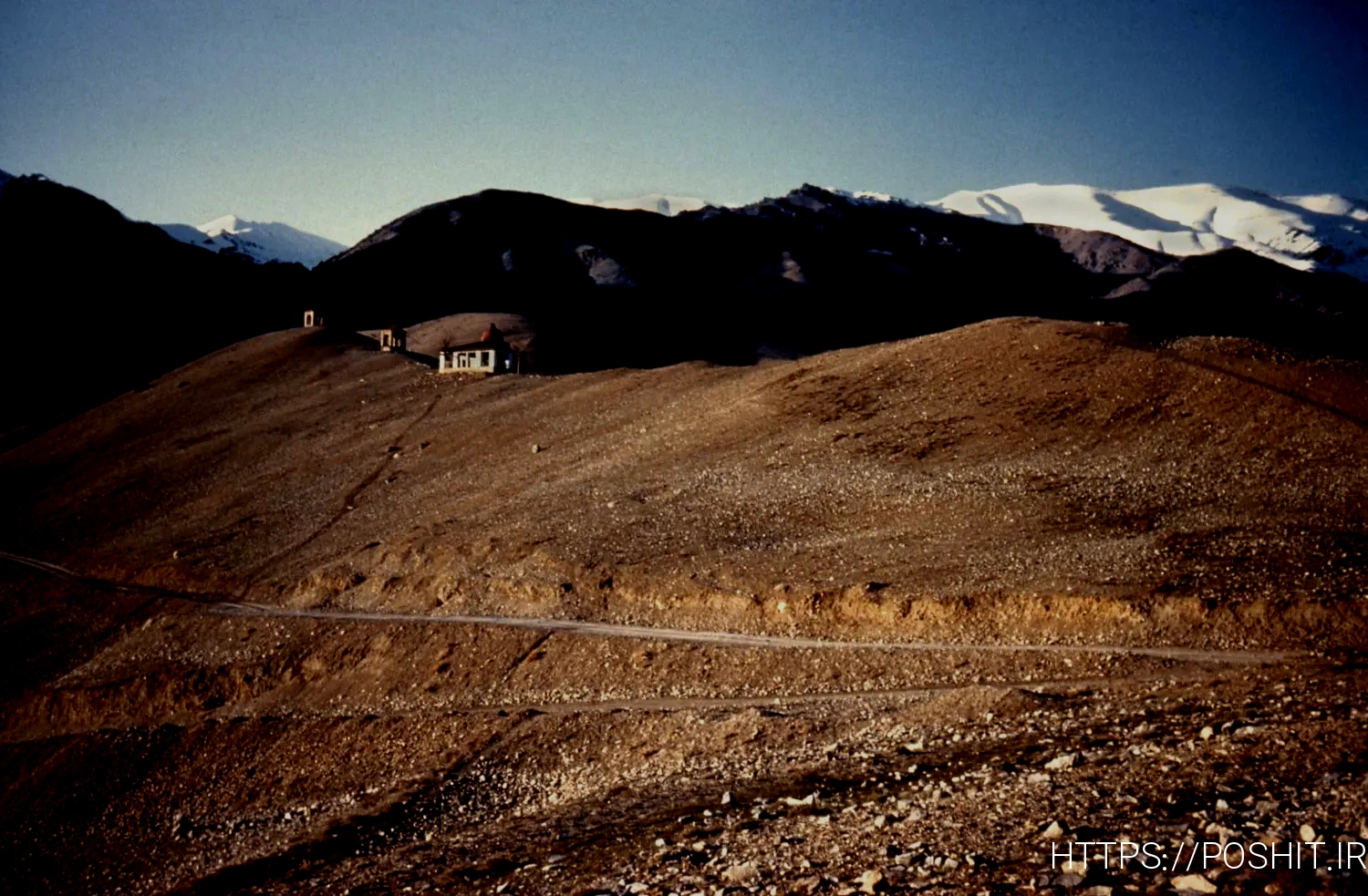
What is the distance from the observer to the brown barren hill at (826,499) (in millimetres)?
25641

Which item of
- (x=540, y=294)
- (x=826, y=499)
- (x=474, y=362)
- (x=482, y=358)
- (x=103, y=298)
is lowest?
(x=826, y=499)

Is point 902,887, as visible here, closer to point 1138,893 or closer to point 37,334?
point 1138,893

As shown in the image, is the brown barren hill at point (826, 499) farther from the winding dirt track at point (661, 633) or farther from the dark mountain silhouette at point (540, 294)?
the dark mountain silhouette at point (540, 294)

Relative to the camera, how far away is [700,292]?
175 metres

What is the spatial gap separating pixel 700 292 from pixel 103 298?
107 metres

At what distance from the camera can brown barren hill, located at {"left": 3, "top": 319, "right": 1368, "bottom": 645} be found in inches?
1009

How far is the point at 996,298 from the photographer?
19000 centimetres

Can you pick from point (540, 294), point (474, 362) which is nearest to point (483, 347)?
point (474, 362)

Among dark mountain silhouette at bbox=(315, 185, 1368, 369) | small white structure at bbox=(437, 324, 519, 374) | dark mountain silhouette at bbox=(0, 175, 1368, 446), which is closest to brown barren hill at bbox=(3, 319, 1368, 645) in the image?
small white structure at bbox=(437, 324, 519, 374)

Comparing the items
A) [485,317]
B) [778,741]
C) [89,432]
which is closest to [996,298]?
[485,317]

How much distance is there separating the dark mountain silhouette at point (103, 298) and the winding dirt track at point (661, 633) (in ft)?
224

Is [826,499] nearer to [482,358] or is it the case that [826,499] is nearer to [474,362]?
[482,358]

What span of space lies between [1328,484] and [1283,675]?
17.2m

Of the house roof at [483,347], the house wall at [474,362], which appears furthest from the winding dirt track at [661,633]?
the house roof at [483,347]
